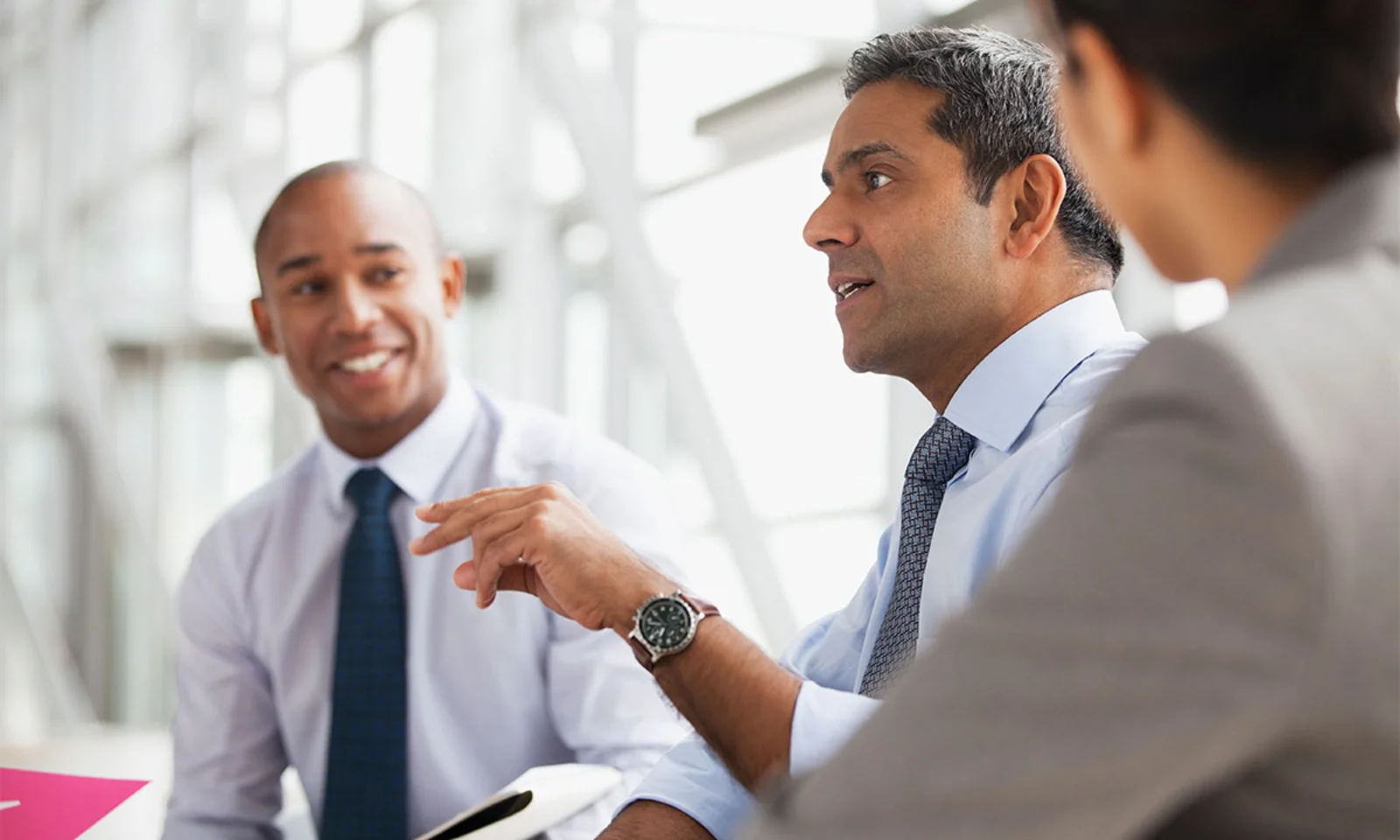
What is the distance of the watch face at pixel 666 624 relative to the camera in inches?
56.6

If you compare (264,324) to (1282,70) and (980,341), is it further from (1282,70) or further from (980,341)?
(1282,70)

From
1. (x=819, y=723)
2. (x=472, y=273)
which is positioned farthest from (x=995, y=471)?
(x=472, y=273)

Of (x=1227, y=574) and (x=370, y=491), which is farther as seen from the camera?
(x=370, y=491)

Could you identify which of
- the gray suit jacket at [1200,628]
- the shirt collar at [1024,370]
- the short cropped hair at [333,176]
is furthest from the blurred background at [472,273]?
the gray suit jacket at [1200,628]

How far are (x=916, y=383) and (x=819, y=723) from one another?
0.58 metres

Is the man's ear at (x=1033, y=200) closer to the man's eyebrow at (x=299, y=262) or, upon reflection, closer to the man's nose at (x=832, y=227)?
the man's nose at (x=832, y=227)

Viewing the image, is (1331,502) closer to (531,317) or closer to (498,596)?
(498,596)

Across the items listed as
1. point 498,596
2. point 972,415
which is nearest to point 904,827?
point 972,415

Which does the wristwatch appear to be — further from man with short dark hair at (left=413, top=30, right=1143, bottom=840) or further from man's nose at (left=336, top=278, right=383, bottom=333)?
man's nose at (left=336, top=278, right=383, bottom=333)

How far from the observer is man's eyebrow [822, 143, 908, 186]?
5.85 feet

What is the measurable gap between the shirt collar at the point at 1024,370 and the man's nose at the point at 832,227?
23 centimetres

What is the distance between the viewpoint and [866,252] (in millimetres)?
1803

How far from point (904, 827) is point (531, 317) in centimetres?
Answer: 503

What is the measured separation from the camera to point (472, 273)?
5.89 m
